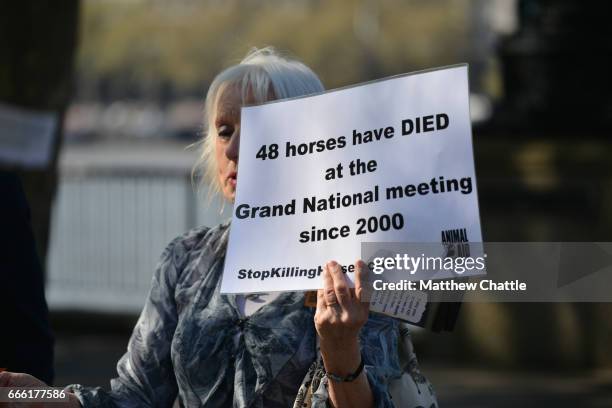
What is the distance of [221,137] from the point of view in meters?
3.05

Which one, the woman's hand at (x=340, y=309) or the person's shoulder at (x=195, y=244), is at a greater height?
the person's shoulder at (x=195, y=244)

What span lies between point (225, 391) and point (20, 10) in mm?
4177

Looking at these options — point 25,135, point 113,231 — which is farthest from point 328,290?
point 113,231

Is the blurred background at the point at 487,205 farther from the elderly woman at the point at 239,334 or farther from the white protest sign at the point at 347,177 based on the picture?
the white protest sign at the point at 347,177

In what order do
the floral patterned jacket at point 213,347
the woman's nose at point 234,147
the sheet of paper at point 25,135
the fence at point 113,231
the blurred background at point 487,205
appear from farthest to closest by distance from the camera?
the fence at point 113,231 → the blurred background at point 487,205 → the sheet of paper at point 25,135 → the woman's nose at point 234,147 → the floral patterned jacket at point 213,347

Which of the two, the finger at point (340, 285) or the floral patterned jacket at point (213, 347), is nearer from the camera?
the finger at point (340, 285)

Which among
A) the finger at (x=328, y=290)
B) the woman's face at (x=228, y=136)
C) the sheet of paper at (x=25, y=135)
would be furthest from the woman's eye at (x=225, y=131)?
the sheet of paper at (x=25, y=135)

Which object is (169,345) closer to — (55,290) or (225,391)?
(225,391)

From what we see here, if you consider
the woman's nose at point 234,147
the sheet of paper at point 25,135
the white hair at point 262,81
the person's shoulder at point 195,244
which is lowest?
the person's shoulder at point 195,244

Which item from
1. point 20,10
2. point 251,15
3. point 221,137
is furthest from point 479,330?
point 251,15

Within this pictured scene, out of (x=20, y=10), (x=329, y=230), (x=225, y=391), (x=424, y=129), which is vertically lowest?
(x=225, y=391)

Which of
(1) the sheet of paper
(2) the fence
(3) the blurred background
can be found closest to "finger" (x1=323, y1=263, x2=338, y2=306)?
(3) the blurred background

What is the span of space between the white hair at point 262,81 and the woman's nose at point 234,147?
96 mm

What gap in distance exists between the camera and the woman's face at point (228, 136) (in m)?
2.99
